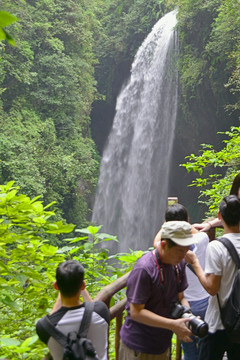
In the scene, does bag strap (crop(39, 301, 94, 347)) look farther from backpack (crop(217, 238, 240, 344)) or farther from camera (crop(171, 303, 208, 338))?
backpack (crop(217, 238, 240, 344))

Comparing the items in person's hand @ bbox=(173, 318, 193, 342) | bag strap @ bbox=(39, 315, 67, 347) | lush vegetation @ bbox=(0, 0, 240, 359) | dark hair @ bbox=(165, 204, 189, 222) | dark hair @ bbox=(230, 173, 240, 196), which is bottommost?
person's hand @ bbox=(173, 318, 193, 342)

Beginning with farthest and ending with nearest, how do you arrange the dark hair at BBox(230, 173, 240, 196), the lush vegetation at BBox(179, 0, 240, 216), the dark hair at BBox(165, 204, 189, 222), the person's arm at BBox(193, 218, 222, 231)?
1. the lush vegetation at BBox(179, 0, 240, 216)
2. the person's arm at BBox(193, 218, 222, 231)
3. the dark hair at BBox(230, 173, 240, 196)
4. the dark hair at BBox(165, 204, 189, 222)

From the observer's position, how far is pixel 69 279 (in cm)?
175

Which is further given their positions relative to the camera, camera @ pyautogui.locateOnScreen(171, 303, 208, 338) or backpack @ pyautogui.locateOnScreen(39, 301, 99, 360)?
camera @ pyautogui.locateOnScreen(171, 303, 208, 338)

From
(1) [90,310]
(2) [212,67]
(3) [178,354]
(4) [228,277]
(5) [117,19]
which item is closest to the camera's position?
(1) [90,310]

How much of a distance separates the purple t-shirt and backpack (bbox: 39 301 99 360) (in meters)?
0.28

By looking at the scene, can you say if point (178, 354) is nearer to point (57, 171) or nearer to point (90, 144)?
point (57, 171)

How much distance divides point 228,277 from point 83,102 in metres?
19.3

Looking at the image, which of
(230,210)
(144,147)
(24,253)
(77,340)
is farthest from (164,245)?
(144,147)

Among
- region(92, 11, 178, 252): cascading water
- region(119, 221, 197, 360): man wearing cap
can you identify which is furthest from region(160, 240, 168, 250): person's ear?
region(92, 11, 178, 252): cascading water

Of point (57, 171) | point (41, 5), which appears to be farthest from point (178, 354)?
point (41, 5)

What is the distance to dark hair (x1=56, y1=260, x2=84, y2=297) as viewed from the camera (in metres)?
1.75

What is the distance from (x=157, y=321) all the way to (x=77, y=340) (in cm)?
49

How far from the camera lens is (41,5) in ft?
66.2
